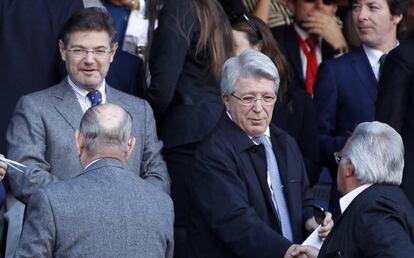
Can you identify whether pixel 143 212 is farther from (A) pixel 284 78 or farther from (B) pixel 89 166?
(A) pixel 284 78

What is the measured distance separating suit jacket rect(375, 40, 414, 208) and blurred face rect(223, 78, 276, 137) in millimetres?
883

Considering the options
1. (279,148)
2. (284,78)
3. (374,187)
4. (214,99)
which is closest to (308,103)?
(284,78)

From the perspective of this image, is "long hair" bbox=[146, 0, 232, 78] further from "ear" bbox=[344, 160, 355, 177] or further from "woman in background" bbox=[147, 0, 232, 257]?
"ear" bbox=[344, 160, 355, 177]

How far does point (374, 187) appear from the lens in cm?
651

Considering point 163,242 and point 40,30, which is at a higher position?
point 40,30

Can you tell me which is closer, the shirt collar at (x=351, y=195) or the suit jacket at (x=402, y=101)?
the shirt collar at (x=351, y=195)

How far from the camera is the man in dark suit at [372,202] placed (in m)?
6.23

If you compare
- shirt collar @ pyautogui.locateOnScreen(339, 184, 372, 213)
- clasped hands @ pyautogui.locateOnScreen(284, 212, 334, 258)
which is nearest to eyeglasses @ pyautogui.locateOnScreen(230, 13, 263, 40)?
clasped hands @ pyautogui.locateOnScreen(284, 212, 334, 258)

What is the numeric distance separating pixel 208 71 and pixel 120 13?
85 cm

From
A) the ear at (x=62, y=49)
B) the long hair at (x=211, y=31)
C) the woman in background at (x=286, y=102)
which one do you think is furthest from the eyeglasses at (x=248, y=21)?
the ear at (x=62, y=49)

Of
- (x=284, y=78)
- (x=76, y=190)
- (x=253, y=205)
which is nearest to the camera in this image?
(x=76, y=190)

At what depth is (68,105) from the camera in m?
7.58

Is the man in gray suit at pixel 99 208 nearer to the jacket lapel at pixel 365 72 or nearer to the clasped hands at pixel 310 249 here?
the clasped hands at pixel 310 249

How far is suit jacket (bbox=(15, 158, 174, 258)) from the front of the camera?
6.16 meters
